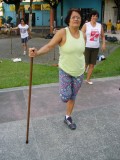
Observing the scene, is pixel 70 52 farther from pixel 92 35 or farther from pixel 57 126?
pixel 92 35

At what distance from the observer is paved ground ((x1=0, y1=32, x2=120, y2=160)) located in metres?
3.78

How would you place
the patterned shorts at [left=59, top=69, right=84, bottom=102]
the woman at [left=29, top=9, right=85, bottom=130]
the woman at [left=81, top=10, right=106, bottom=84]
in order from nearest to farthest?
the woman at [left=29, top=9, right=85, bottom=130] < the patterned shorts at [left=59, top=69, right=84, bottom=102] < the woman at [left=81, top=10, right=106, bottom=84]

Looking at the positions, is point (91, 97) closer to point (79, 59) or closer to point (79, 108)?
point (79, 108)

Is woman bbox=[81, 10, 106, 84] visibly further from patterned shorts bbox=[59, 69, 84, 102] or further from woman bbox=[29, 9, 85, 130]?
patterned shorts bbox=[59, 69, 84, 102]

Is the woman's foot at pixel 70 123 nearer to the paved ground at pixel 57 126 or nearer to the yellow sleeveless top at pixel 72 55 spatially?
the paved ground at pixel 57 126

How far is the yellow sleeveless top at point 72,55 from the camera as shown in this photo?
399cm

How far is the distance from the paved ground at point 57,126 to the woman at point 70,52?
2.01ft

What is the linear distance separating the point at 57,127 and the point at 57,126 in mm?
40

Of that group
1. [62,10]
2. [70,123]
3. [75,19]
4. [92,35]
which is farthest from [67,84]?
[62,10]

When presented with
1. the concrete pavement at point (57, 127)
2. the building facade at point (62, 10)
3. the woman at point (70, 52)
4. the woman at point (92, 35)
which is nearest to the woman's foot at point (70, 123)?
the concrete pavement at point (57, 127)

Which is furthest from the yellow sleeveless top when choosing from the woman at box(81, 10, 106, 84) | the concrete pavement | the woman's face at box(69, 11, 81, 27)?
the woman at box(81, 10, 106, 84)

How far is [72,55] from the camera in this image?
4.04 meters

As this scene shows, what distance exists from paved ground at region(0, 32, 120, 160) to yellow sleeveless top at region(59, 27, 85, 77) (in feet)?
3.11

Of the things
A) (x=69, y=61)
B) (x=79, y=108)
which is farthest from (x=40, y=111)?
(x=69, y=61)
